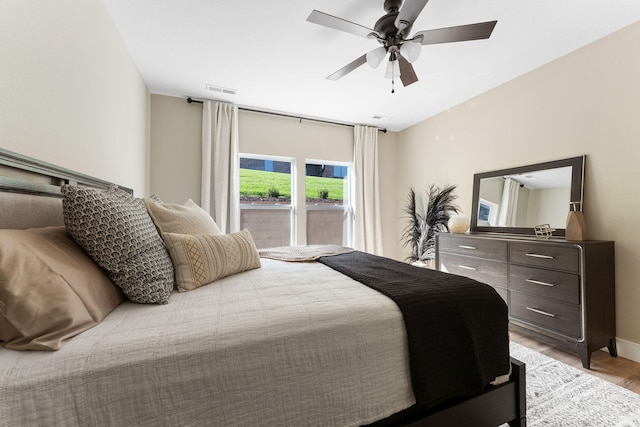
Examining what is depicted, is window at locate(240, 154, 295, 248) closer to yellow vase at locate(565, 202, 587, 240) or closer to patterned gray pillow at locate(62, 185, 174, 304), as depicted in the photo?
patterned gray pillow at locate(62, 185, 174, 304)

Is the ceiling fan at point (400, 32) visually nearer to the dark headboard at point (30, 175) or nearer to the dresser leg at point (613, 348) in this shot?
the dark headboard at point (30, 175)

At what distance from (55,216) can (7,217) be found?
311mm

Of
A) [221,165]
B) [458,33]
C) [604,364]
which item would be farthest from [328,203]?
[604,364]

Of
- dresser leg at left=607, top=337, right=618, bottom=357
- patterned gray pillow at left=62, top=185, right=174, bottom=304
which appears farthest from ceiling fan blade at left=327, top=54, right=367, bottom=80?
dresser leg at left=607, top=337, right=618, bottom=357

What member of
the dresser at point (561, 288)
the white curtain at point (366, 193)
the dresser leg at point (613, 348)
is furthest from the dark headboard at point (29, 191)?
the dresser leg at point (613, 348)

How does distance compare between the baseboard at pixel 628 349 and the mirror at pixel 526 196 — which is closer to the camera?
the baseboard at pixel 628 349

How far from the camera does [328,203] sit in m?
4.16

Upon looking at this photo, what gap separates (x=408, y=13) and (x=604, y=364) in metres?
2.81

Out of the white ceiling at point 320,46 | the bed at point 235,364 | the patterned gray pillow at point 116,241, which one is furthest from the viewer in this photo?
the white ceiling at point 320,46

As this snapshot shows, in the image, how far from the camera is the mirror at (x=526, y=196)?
236 cm

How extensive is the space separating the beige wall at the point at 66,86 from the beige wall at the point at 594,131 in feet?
12.1

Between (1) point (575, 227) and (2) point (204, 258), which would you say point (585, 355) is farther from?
(2) point (204, 258)

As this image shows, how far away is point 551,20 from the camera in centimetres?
194

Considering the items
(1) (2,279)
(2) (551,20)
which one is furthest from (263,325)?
(2) (551,20)
